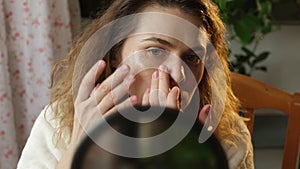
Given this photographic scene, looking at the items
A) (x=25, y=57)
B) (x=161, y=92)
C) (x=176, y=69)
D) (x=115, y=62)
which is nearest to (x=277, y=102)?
(x=115, y=62)

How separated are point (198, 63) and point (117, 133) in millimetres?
386

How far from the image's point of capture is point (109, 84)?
358mm

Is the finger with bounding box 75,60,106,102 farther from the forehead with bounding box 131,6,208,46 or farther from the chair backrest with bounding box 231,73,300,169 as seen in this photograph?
the chair backrest with bounding box 231,73,300,169

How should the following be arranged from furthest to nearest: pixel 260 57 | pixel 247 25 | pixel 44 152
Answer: pixel 260 57, pixel 247 25, pixel 44 152

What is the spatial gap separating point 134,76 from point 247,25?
131cm

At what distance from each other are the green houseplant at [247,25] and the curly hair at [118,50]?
78 cm

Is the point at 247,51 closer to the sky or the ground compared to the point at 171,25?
closer to the ground

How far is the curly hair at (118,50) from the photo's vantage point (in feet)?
2.15

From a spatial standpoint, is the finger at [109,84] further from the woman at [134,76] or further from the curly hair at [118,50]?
the curly hair at [118,50]

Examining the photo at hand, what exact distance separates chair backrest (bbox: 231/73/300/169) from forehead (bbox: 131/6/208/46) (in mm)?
358

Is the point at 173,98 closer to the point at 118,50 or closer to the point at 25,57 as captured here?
the point at 118,50

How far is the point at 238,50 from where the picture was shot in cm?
179

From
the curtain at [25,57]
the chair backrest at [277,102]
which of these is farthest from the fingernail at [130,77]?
the curtain at [25,57]

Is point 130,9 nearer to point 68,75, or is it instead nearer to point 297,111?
point 68,75
